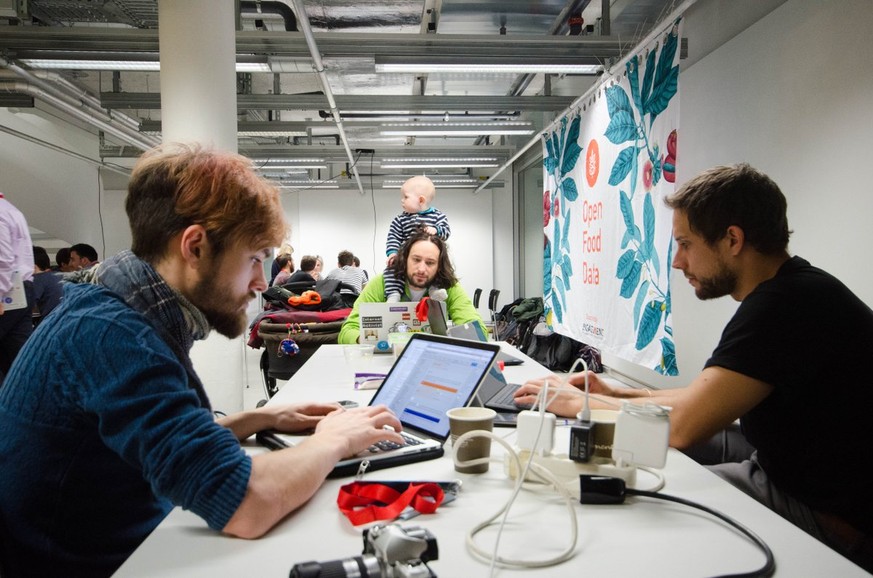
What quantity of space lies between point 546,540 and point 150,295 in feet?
2.60

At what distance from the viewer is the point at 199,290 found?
40.4 inches

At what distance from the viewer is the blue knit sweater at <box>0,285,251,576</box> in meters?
0.83

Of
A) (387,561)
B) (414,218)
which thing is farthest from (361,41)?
(387,561)

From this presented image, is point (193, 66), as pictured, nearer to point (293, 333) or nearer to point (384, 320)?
point (293, 333)

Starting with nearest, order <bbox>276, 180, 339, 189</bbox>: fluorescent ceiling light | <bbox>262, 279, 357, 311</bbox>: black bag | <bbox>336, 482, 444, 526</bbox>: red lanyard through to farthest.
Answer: <bbox>336, 482, 444, 526</bbox>: red lanyard → <bbox>262, 279, 357, 311</bbox>: black bag → <bbox>276, 180, 339, 189</bbox>: fluorescent ceiling light

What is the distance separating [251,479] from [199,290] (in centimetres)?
37

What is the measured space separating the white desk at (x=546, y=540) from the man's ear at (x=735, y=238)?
0.72 metres

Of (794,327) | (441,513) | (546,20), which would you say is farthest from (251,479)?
(546,20)

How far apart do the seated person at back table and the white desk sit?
199 centimetres

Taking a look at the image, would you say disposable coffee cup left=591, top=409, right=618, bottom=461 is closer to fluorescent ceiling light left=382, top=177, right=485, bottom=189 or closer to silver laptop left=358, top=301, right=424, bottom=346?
silver laptop left=358, top=301, right=424, bottom=346

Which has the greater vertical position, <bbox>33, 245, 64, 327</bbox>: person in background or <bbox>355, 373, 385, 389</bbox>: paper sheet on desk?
<bbox>33, 245, 64, 327</bbox>: person in background

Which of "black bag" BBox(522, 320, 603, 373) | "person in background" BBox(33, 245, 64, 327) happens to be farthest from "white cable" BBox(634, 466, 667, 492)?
"person in background" BBox(33, 245, 64, 327)

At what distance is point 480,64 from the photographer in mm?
4438

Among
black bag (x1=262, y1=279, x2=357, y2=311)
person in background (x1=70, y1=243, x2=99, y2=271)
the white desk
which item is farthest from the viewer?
person in background (x1=70, y1=243, x2=99, y2=271)
